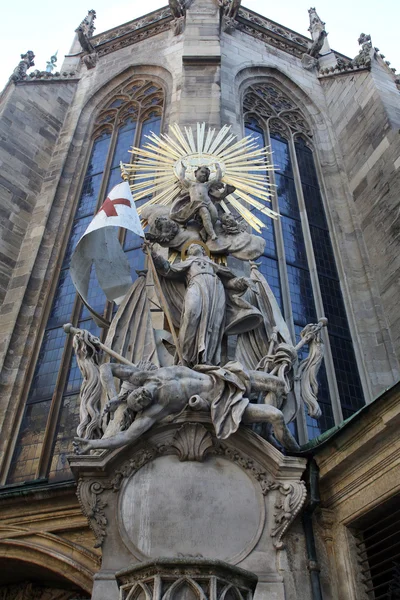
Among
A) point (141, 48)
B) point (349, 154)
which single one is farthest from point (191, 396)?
point (141, 48)

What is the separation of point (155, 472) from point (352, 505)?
69.8 inches

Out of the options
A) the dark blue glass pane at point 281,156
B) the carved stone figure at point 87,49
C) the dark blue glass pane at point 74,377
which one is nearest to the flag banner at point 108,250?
the dark blue glass pane at point 74,377

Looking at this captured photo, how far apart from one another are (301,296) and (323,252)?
1.58 m

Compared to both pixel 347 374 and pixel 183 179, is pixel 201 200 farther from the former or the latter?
pixel 347 374

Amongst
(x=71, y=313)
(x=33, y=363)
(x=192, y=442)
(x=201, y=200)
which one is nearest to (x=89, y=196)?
(x=71, y=313)

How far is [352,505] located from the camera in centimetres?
563

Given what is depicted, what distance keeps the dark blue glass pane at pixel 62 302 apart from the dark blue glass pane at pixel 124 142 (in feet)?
11.5

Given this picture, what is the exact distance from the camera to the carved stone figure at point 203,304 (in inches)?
262

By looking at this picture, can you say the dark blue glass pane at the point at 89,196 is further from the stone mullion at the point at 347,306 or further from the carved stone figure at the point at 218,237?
the carved stone figure at the point at 218,237

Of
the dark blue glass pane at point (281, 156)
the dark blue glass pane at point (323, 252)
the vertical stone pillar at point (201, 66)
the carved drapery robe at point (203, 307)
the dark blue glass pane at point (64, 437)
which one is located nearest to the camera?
the carved drapery robe at point (203, 307)

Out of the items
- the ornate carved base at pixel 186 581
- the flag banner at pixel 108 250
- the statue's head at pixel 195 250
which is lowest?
the ornate carved base at pixel 186 581

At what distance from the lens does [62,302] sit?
1215 centimetres

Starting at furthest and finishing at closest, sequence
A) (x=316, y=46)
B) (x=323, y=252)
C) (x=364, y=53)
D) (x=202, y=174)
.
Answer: (x=316, y=46), (x=364, y=53), (x=323, y=252), (x=202, y=174)

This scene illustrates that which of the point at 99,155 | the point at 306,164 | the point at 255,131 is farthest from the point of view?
the point at 99,155
